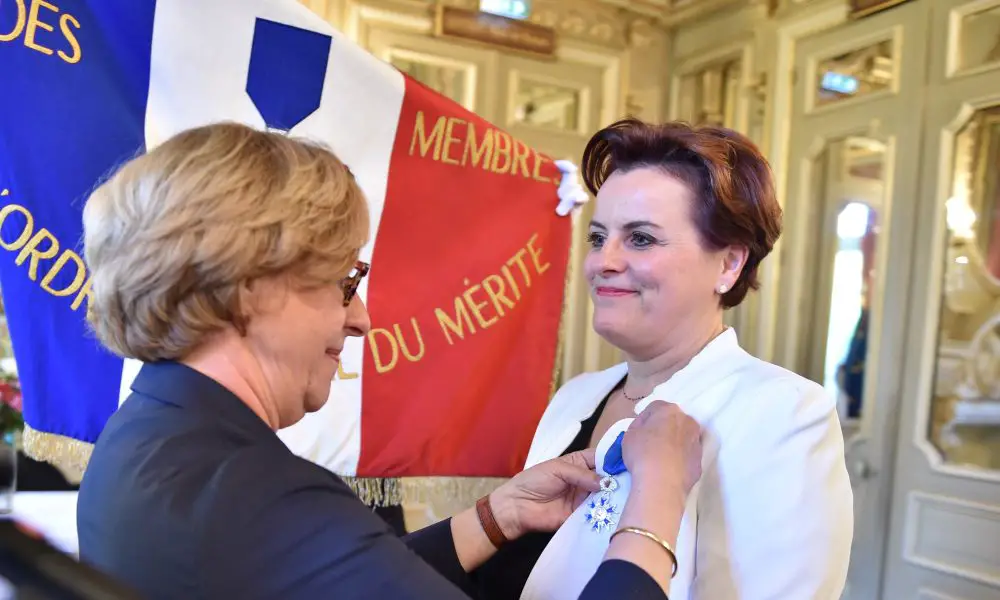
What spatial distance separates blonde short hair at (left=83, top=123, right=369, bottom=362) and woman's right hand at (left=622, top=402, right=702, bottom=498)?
42 centimetres

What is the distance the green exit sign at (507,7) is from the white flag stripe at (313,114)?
172cm

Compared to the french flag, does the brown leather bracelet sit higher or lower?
lower

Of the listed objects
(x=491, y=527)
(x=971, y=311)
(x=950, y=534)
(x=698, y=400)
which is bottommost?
(x=950, y=534)

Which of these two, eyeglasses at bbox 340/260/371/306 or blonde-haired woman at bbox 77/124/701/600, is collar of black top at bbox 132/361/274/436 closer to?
blonde-haired woman at bbox 77/124/701/600

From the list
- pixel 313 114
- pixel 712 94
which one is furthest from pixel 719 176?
pixel 712 94

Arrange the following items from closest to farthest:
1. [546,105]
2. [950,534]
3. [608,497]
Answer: [608,497]
[950,534]
[546,105]

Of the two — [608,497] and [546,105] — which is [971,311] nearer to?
[546,105]

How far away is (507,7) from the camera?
317 cm

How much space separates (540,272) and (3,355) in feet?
6.89

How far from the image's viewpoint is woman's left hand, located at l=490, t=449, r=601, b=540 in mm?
1122

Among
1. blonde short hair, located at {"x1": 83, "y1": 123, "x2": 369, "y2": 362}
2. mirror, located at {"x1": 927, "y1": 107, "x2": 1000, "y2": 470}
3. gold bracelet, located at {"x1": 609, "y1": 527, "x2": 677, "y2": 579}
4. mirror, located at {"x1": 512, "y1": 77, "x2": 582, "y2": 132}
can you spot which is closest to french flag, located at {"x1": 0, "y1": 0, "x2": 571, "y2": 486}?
blonde short hair, located at {"x1": 83, "y1": 123, "x2": 369, "y2": 362}

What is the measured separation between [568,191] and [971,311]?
59.5 inches

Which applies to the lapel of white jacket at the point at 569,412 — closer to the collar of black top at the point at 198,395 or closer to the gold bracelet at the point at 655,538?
the gold bracelet at the point at 655,538

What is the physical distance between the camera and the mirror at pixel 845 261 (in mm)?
2742
